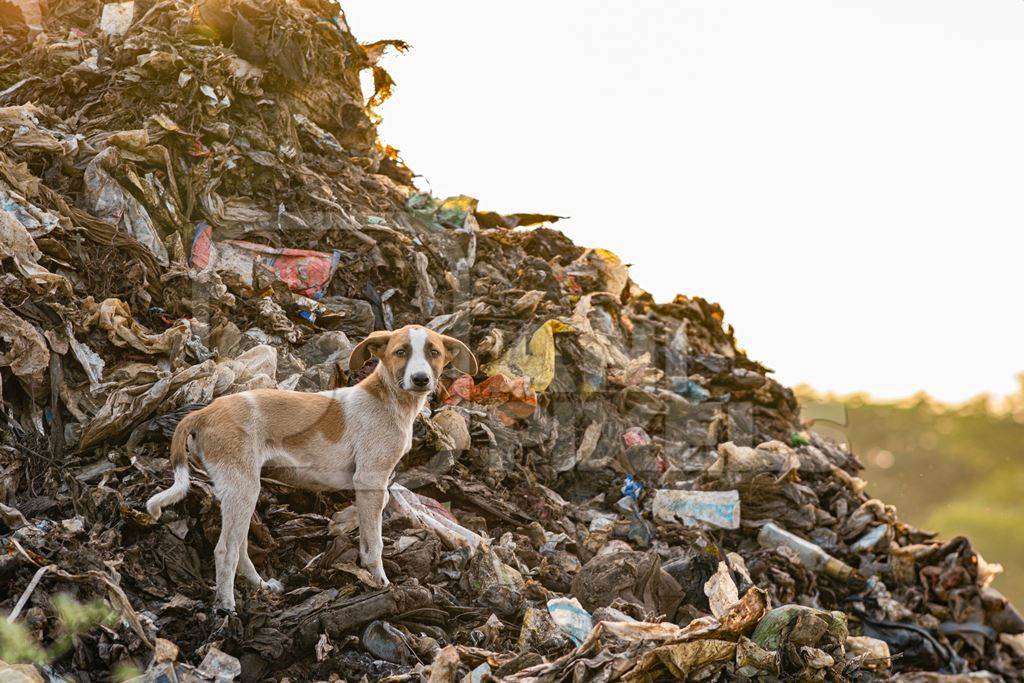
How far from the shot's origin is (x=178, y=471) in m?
3.39

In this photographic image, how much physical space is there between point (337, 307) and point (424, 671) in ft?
9.99

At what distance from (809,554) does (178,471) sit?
3896mm

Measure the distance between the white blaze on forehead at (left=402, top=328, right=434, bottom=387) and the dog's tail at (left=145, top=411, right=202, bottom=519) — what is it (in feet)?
2.85

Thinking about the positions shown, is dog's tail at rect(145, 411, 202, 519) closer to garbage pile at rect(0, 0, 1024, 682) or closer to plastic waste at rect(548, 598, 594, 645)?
garbage pile at rect(0, 0, 1024, 682)

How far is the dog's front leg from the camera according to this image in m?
3.80

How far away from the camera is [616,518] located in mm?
5371

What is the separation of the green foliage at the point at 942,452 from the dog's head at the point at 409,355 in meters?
22.3

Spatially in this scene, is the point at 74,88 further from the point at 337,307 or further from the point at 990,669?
the point at 990,669

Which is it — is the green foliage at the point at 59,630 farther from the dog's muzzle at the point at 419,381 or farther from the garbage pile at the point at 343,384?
the dog's muzzle at the point at 419,381

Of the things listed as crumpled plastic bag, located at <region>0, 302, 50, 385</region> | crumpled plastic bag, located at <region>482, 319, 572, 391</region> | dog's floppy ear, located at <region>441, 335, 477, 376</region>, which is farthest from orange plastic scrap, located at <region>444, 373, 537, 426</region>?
crumpled plastic bag, located at <region>0, 302, 50, 385</region>

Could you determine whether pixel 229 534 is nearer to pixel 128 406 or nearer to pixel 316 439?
pixel 316 439

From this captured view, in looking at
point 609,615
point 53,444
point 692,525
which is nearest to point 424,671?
point 609,615

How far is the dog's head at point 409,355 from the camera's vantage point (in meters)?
3.70

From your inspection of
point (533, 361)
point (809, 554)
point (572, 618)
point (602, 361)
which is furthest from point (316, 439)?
point (809, 554)
